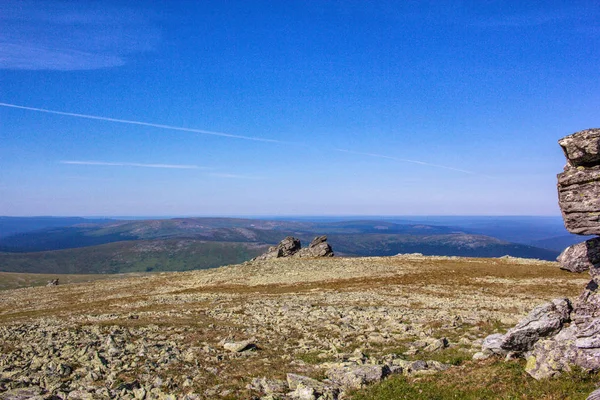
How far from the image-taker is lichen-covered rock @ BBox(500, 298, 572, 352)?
61.9 ft

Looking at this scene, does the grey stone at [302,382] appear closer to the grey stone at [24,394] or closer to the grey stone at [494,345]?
the grey stone at [494,345]

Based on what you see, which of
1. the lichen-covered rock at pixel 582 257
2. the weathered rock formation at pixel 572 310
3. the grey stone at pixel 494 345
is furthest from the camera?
the lichen-covered rock at pixel 582 257

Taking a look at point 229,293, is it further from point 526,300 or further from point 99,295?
point 526,300

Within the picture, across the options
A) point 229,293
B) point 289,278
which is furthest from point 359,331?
point 289,278

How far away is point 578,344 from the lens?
16.4 meters

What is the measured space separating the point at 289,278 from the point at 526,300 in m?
33.0

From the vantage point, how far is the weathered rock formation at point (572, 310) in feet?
54.6

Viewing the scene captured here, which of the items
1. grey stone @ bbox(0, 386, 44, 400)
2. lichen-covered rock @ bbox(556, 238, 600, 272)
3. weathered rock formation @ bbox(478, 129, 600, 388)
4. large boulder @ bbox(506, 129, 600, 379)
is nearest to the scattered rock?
grey stone @ bbox(0, 386, 44, 400)

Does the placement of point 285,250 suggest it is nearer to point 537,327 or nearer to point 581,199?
point 537,327

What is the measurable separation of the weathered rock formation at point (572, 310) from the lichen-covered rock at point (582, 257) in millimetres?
44

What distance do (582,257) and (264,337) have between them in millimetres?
20750

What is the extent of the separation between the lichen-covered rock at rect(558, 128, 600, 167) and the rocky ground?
1175cm

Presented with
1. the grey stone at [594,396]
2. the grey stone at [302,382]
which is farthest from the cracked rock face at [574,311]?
the grey stone at [302,382]

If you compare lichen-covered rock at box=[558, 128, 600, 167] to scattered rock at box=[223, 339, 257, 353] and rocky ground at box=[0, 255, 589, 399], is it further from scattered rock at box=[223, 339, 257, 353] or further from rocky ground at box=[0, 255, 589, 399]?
scattered rock at box=[223, 339, 257, 353]
